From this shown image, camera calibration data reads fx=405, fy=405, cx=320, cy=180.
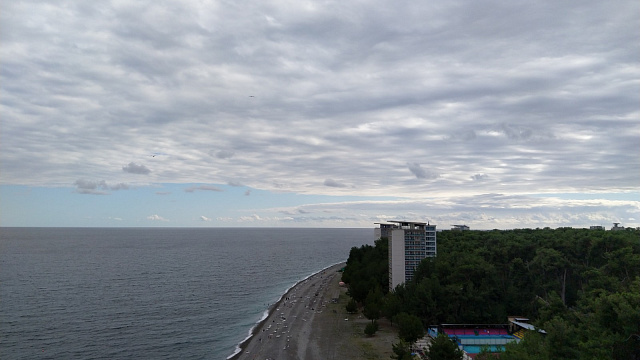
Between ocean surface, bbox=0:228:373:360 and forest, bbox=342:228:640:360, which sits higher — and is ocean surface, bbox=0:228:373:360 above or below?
below

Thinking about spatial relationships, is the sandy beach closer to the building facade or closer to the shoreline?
the shoreline

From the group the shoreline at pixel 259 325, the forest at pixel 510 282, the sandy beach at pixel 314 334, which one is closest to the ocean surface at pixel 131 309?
the shoreline at pixel 259 325

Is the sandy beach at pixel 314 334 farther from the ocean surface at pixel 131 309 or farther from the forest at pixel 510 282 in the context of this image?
the forest at pixel 510 282

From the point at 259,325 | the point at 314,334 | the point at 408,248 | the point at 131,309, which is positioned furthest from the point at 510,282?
the point at 131,309

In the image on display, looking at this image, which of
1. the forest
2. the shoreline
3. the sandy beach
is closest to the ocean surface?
the shoreline

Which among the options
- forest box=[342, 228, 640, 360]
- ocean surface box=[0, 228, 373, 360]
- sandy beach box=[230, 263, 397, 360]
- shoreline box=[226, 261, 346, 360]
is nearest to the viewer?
sandy beach box=[230, 263, 397, 360]

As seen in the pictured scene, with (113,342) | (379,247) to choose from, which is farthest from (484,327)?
(113,342)

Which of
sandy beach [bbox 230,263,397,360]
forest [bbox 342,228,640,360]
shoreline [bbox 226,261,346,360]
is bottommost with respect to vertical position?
shoreline [bbox 226,261,346,360]

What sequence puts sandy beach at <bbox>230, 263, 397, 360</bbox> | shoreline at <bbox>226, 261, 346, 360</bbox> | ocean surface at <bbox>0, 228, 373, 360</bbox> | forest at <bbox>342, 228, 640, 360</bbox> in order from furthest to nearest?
ocean surface at <bbox>0, 228, 373, 360</bbox>, forest at <bbox>342, 228, 640, 360</bbox>, shoreline at <bbox>226, 261, 346, 360</bbox>, sandy beach at <bbox>230, 263, 397, 360</bbox>
